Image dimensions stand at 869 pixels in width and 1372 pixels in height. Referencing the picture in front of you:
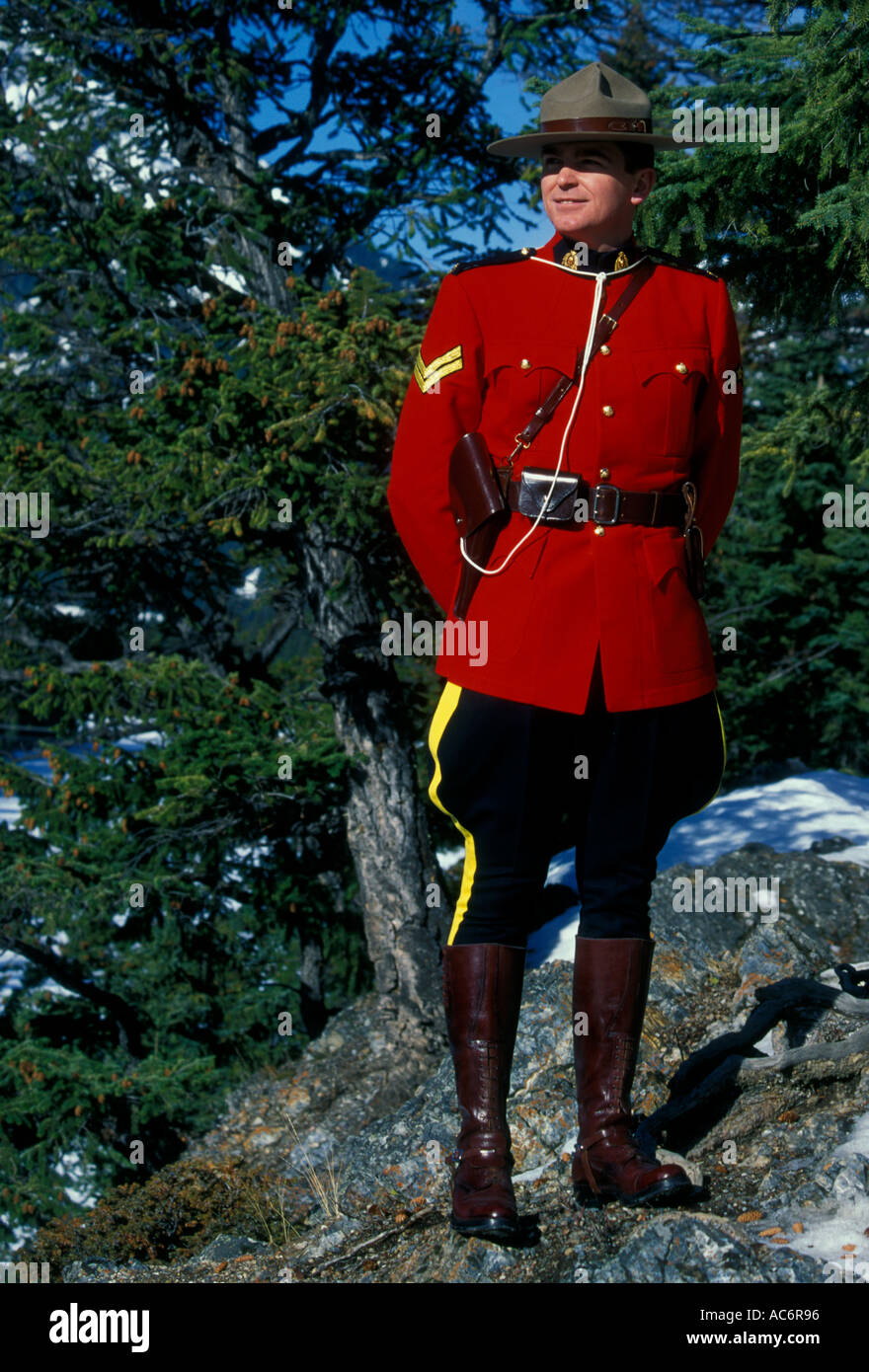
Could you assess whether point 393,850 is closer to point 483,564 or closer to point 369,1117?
point 369,1117

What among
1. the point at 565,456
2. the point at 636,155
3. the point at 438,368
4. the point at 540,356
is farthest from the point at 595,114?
the point at 565,456

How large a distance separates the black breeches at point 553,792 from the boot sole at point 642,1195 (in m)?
0.58

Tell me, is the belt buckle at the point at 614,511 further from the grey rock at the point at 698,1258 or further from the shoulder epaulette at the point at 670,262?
the grey rock at the point at 698,1258

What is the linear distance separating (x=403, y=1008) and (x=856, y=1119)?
552cm

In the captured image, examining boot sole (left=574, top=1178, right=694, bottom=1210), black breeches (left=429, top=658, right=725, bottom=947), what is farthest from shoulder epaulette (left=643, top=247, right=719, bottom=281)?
boot sole (left=574, top=1178, right=694, bottom=1210)

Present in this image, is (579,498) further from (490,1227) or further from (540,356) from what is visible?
(490,1227)

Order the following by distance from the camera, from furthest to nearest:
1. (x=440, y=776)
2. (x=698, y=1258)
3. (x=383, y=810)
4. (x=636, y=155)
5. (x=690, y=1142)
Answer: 1. (x=383, y=810)
2. (x=690, y=1142)
3. (x=440, y=776)
4. (x=636, y=155)
5. (x=698, y=1258)

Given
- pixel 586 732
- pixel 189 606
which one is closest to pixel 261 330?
pixel 189 606

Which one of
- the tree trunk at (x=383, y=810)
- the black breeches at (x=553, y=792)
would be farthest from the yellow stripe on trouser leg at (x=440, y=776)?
the tree trunk at (x=383, y=810)

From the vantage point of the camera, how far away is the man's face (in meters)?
2.92

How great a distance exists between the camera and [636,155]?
296 centimetres

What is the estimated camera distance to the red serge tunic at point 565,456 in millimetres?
2943

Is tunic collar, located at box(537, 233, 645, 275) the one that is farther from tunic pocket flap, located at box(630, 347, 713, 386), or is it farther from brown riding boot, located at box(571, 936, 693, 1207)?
brown riding boot, located at box(571, 936, 693, 1207)

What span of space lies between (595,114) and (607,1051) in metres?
2.22
